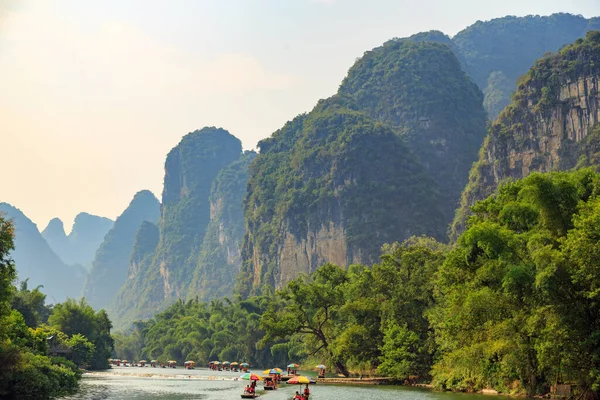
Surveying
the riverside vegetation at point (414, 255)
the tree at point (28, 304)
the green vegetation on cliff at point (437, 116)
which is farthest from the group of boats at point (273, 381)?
the green vegetation on cliff at point (437, 116)

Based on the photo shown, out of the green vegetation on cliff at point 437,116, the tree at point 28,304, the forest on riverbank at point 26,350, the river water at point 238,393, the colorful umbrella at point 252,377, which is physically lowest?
the river water at point 238,393

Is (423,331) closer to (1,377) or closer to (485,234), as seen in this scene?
(485,234)

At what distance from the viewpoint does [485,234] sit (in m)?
42.6

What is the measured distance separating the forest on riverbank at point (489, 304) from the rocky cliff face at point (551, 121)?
5484cm

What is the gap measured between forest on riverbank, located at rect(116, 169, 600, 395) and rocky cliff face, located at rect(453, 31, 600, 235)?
54836 mm

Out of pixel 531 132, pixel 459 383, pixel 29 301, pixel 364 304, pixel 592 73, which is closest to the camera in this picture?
pixel 459 383

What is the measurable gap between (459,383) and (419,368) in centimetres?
794

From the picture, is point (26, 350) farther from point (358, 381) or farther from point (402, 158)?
point (402, 158)

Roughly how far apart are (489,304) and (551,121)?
3341 inches


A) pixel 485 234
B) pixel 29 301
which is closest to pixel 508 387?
pixel 485 234

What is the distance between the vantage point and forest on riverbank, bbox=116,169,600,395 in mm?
36219

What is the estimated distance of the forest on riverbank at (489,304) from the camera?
119 feet

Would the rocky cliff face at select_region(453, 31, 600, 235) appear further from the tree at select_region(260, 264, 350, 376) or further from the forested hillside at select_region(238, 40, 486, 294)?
the tree at select_region(260, 264, 350, 376)

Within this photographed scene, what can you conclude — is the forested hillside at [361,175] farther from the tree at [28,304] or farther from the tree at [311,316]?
the tree at [28,304]
